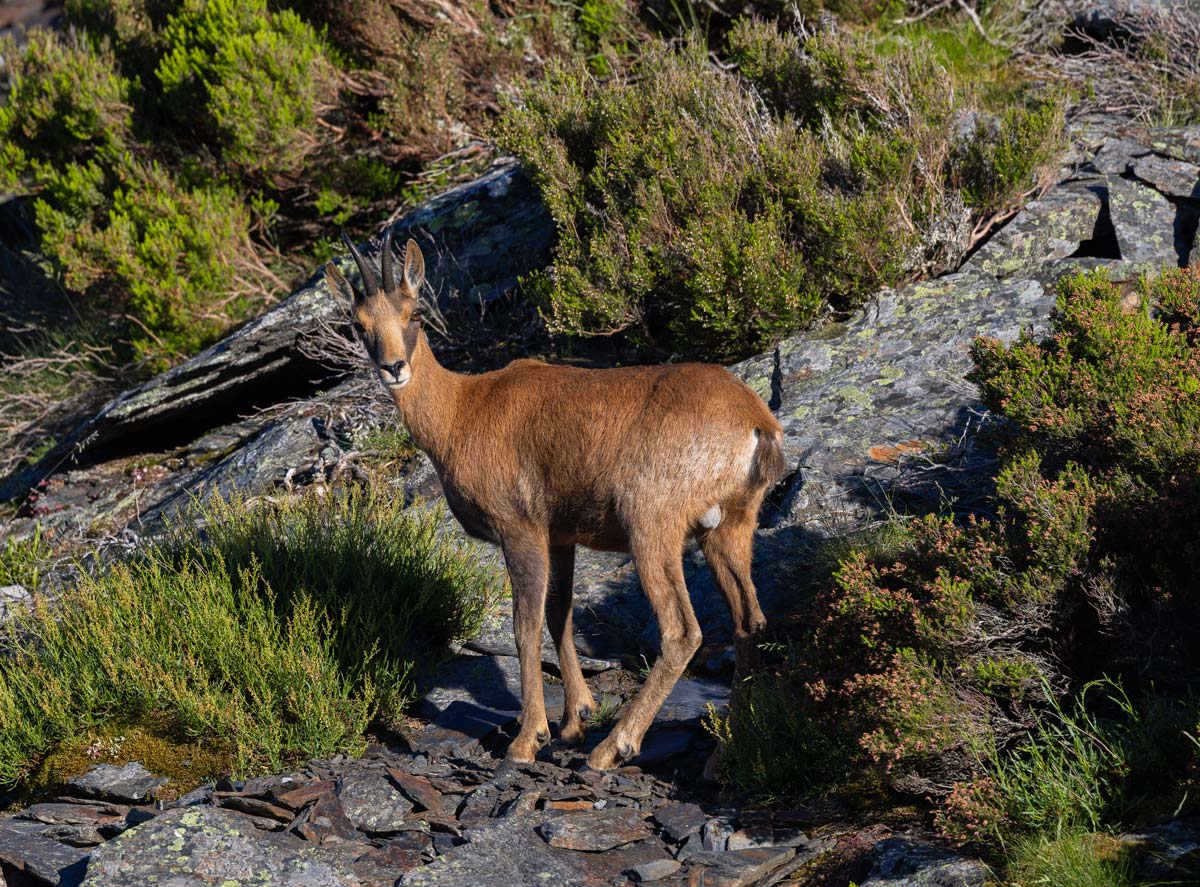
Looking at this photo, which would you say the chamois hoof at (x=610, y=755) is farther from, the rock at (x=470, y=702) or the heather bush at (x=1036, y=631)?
the rock at (x=470, y=702)

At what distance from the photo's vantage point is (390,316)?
702 centimetres

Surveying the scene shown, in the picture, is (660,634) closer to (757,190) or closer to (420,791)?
(420,791)

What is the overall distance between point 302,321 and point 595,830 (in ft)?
24.1

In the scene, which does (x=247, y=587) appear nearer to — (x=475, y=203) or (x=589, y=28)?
(x=475, y=203)

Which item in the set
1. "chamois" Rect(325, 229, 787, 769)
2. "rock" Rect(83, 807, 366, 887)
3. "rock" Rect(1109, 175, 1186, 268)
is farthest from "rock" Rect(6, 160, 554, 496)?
"rock" Rect(83, 807, 366, 887)

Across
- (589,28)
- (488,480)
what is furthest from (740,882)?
(589,28)

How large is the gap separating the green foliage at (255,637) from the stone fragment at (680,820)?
2.00 m

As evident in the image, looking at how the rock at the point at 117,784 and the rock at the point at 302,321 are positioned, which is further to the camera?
the rock at the point at 302,321

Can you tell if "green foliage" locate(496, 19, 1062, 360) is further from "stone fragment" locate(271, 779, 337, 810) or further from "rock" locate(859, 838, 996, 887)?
"rock" locate(859, 838, 996, 887)

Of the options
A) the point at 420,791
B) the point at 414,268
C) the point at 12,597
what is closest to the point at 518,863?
the point at 420,791

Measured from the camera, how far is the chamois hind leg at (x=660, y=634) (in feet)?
20.6

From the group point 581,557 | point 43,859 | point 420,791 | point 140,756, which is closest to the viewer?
point 43,859

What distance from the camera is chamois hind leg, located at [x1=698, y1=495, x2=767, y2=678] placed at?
653cm

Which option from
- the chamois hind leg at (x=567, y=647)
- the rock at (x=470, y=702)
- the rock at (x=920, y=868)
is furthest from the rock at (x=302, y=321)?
the rock at (x=920, y=868)
